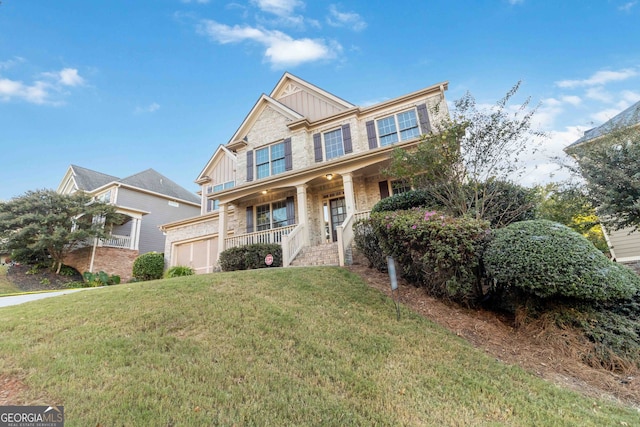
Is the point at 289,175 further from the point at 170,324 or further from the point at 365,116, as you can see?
the point at 170,324

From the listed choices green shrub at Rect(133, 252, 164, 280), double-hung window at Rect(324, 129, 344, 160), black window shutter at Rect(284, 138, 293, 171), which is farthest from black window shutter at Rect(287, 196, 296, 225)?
green shrub at Rect(133, 252, 164, 280)

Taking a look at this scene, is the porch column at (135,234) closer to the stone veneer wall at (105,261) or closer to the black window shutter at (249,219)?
the stone veneer wall at (105,261)

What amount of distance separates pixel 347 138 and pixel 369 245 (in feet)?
21.5

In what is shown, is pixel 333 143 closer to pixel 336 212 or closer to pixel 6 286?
pixel 336 212

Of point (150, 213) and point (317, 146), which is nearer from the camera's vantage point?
point (317, 146)

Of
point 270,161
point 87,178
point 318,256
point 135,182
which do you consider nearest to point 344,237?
point 318,256

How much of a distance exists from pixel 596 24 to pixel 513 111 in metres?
6.66

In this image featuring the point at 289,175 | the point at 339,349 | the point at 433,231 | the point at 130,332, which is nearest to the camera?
the point at 339,349

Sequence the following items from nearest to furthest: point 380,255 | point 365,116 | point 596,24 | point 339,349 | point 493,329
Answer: point 339,349, point 493,329, point 380,255, point 596,24, point 365,116

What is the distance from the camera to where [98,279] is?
581 inches

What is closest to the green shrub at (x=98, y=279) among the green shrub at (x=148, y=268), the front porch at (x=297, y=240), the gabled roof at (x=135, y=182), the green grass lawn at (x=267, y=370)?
the green shrub at (x=148, y=268)

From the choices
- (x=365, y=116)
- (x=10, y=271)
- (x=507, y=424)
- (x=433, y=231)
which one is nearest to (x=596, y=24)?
(x=365, y=116)

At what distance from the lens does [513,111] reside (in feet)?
23.3

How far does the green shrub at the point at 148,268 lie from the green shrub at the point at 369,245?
39.5 ft
